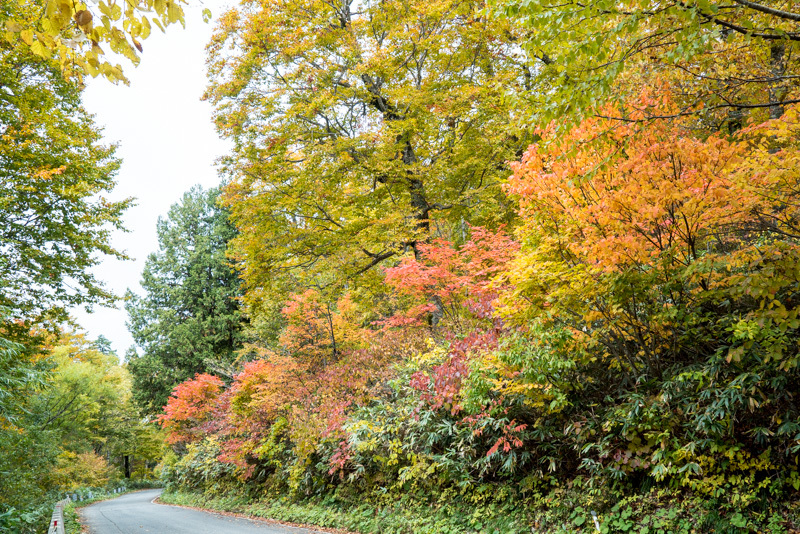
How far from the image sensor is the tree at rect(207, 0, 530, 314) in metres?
10.5

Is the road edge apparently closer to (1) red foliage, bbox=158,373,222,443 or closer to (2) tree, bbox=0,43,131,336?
(1) red foliage, bbox=158,373,222,443

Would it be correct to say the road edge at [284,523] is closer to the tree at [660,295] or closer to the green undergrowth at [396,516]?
the green undergrowth at [396,516]

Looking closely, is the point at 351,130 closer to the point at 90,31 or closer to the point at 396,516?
the point at 396,516

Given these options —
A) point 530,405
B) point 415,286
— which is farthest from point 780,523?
point 415,286

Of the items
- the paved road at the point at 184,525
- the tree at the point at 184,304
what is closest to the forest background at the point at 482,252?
the paved road at the point at 184,525

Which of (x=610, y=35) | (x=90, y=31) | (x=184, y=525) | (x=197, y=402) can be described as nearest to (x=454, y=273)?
(x=610, y=35)

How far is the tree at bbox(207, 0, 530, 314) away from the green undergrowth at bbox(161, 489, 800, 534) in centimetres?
536

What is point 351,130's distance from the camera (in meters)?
11.6

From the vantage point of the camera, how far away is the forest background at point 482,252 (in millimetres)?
4074

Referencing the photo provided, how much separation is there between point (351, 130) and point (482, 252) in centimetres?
536

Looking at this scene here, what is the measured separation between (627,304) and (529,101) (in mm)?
2523

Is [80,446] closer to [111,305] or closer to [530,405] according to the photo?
[111,305]

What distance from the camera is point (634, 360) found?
5574 millimetres

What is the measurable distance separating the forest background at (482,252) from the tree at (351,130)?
78 millimetres
